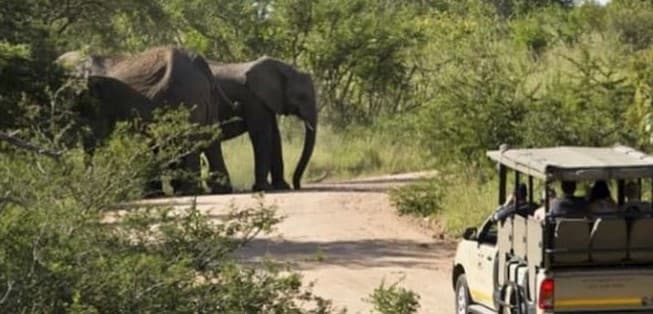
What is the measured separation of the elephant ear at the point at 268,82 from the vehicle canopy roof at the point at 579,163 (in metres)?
17.5

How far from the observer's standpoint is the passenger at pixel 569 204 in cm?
1256

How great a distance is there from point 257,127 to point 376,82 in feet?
34.7

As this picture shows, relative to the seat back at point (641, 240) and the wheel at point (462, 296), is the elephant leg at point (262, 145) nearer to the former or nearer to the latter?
the wheel at point (462, 296)

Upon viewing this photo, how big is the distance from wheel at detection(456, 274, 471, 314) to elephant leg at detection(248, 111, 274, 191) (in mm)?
15250

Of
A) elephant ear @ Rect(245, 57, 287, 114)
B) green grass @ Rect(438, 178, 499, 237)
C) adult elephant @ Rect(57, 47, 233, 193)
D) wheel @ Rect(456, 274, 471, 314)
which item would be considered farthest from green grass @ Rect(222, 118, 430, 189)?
wheel @ Rect(456, 274, 471, 314)

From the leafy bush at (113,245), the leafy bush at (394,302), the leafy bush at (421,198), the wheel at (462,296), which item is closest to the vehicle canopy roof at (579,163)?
the wheel at (462,296)

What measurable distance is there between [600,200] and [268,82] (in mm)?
18732

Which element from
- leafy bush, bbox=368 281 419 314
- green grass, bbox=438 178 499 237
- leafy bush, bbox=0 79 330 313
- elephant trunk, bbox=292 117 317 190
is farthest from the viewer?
elephant trunk, bbox=292 117 317 190

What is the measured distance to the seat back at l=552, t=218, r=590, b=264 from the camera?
12.1 meters

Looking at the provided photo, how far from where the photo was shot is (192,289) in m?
9.52

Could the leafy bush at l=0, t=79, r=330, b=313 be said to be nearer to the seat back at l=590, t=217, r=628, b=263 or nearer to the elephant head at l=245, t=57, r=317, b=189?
the seat back at l=590, t=217, r=628, b=263

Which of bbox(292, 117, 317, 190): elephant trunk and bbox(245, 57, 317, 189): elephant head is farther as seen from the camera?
bbox(245, 57, 317, 189): elephant head

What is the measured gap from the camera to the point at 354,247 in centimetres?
2034

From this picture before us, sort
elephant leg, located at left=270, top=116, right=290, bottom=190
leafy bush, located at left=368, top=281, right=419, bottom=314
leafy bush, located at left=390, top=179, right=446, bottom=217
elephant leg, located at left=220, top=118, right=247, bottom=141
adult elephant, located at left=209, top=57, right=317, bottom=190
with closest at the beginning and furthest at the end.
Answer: leafy bush, located at left=368, top=281, right=419, bottom=314
leafy bush, located at left=390, top=179, right=446, bottom=217
elephant leg, located at left=270, top=116, right=290, bottom=190
adult elephant, located at left=209, top=57, right=317, bottom=190
elephant leg, located at left=220, top=118, right=247, bottom=141
